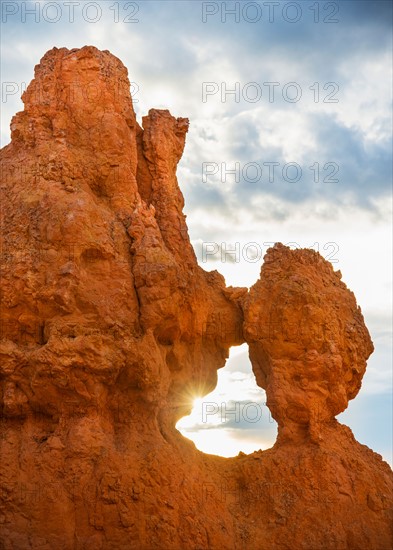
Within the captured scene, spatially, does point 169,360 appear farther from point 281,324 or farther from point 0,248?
point 0,248

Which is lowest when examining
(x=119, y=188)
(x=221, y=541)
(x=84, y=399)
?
(x=221, y=541)

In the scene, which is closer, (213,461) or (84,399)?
(84,399)

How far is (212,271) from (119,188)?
322cm

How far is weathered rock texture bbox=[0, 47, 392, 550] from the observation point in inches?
435

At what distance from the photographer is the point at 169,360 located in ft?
45.5

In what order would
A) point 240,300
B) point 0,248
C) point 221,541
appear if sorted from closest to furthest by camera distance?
point 221,541 → point 0,248 → point 240,300

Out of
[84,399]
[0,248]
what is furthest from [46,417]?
[0,248]

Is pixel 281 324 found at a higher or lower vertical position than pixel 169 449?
higher

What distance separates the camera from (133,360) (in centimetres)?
1188

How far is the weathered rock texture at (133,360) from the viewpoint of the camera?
1105cm

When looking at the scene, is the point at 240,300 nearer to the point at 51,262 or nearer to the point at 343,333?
the point at 343,333

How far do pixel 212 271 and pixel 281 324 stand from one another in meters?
2.57

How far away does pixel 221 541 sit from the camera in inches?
451

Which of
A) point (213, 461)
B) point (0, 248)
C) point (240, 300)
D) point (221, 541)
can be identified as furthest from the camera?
point (240, 300)
